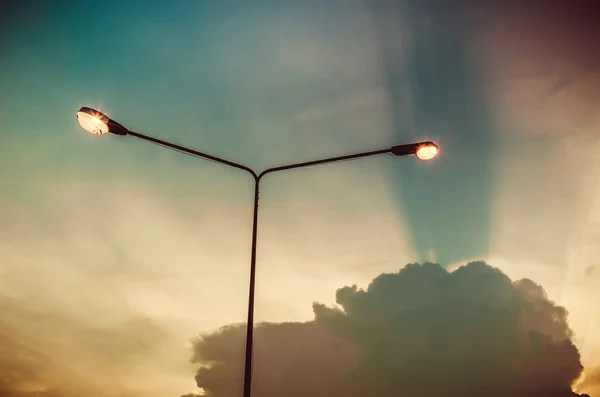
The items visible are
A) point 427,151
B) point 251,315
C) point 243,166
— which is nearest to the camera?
point 251,315

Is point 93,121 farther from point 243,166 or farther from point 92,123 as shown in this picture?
point 243,166

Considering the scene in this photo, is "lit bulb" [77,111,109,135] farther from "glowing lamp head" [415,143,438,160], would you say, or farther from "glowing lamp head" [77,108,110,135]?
"glowing lamp head" [415,143,438,160]

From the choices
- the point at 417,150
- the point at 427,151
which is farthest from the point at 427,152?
the point at 417,150

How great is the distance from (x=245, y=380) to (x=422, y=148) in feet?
22.9

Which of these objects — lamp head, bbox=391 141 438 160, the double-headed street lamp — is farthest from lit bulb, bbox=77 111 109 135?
lamp head, bbox=391 141 438 160

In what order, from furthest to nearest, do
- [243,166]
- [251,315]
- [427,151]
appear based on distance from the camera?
[243,166]
[427,151]
[251,315]

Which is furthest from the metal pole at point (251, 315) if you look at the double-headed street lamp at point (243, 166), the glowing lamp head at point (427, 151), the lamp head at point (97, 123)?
the glowing lamp head at point (427, 151)

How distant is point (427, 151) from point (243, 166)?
486cm

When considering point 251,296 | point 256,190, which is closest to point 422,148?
point 256,190

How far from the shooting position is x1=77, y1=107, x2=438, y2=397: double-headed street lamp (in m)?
8.85

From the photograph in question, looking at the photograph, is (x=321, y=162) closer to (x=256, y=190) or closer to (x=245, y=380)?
(x=256, y=190)

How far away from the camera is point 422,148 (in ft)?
33.7

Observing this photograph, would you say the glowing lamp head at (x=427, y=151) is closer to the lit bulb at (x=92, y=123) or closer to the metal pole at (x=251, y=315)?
the metal pole at (x=251, y=315)

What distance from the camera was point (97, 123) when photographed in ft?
30.4
